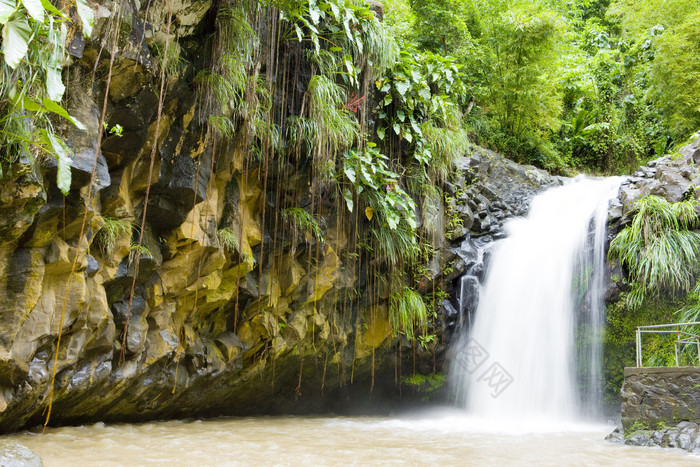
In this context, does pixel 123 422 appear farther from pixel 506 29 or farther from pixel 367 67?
pixel 506 29

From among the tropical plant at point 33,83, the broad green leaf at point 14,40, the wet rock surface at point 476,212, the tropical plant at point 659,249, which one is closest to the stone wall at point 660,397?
the tropical plant at point 659,249

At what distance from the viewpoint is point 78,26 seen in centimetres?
367

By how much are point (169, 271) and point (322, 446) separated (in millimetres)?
2487

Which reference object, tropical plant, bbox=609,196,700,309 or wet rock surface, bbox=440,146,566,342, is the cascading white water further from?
tropical plant, bbox=609,196,700,309

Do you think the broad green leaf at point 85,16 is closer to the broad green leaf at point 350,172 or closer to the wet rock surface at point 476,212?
the broad green leaf at point 350,172

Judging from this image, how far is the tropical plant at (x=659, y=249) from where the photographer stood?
24.1ft

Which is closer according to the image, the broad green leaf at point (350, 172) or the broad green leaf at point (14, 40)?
the broad green leaf at point (14, 40)

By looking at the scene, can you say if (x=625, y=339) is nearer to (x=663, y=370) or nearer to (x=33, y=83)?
(x=663, y=370)

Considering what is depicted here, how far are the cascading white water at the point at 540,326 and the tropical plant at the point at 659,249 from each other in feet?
1.78

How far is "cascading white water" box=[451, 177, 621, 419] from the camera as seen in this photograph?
26.1ft

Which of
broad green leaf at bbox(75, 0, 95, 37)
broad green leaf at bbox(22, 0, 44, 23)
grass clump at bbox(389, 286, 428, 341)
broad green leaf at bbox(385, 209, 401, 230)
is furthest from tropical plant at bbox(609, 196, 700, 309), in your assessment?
broad green leaf at bbox(22, 0, 44, 23)

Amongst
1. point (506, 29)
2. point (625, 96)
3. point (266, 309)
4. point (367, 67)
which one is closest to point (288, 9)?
point (367, 67)

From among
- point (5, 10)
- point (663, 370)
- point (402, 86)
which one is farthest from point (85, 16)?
point (663, 370)

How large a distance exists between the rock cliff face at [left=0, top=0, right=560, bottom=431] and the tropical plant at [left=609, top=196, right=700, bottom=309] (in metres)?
2.95
